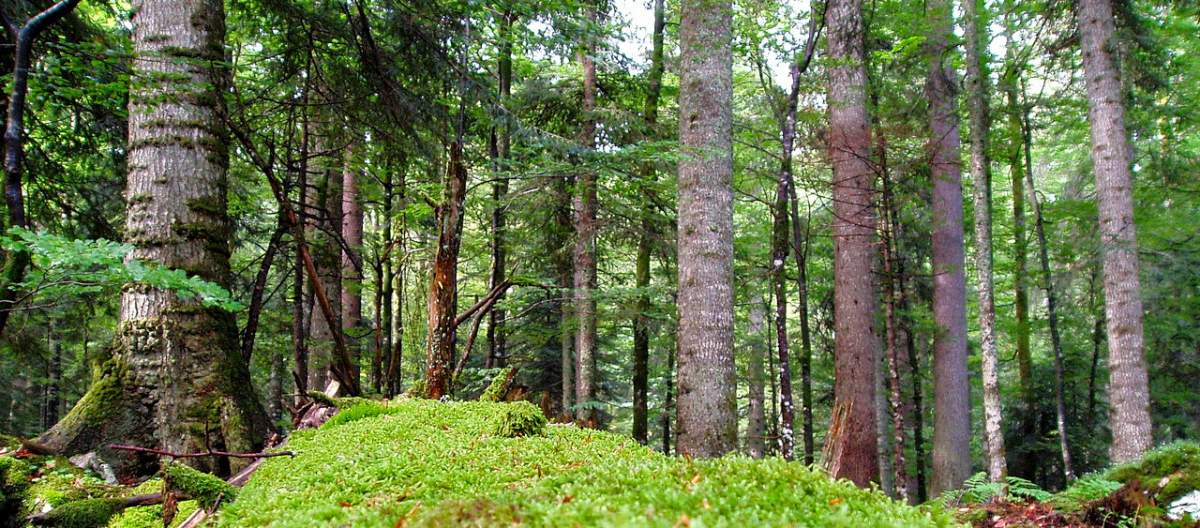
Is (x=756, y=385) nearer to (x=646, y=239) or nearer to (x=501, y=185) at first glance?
(x=646, y=239)

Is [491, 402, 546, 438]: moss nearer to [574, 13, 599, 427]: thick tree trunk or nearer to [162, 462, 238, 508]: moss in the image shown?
[162, 462, 238, 508]: moss

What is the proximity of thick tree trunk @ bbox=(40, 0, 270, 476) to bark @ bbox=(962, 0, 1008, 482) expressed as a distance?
10.0m

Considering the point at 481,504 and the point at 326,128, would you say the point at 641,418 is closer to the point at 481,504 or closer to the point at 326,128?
the point at 326,128

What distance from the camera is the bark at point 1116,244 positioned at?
28.0 ft

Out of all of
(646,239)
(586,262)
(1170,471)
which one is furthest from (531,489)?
(646,239)

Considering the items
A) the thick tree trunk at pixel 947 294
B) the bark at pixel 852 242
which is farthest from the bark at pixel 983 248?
the bark at pixel 852 242

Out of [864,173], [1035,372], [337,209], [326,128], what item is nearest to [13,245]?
[326,128]

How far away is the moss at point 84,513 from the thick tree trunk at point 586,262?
25.5ft

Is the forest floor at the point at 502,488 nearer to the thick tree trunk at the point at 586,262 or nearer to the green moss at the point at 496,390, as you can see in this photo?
the green moss at the point at 496,390

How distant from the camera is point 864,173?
9.83 m

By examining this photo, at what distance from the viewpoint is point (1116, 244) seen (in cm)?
876

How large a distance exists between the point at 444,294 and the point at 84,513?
338 cm

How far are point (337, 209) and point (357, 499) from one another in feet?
34.4

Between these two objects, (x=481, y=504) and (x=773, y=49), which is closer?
(x=481, y=504)
